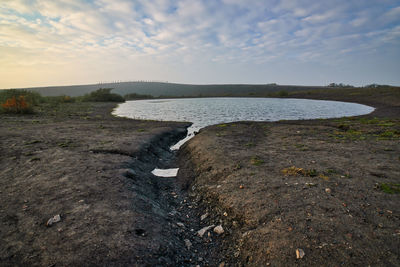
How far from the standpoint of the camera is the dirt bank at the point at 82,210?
468 centimetres

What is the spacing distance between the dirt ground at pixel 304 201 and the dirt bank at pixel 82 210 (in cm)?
181

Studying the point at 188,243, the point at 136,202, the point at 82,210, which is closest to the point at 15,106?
the point at 82,210

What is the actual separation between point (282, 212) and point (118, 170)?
23.0 feet

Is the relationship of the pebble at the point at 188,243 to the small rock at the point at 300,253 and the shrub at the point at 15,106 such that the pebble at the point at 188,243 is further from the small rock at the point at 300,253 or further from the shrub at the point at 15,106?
the shrub at the point at 15,106

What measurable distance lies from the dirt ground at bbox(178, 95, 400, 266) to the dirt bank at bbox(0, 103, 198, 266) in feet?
5.95

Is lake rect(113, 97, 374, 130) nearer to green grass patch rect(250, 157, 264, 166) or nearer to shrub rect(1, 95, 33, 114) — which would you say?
shrub rect(1, 95, 33, 114)

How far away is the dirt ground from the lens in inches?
182

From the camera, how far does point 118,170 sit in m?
9.45

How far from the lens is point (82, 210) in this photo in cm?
616

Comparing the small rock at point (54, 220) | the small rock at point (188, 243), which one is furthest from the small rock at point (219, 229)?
the small rock at point (54, 220)

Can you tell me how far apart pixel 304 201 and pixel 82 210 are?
6.73 metres

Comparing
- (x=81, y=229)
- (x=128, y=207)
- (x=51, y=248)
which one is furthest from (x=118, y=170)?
(x=51, y=248)

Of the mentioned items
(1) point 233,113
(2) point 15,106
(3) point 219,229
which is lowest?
(3) point 219,229

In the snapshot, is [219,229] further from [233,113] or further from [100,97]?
[100,97]
